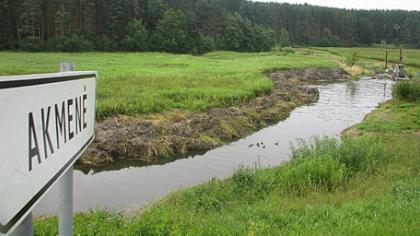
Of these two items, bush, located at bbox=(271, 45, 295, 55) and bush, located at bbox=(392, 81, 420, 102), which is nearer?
bush, located at bbox=(392, 81, 420, 102)

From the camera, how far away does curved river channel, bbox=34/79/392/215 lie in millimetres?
10242

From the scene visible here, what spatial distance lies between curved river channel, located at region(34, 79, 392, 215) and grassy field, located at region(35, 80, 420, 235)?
1529mm

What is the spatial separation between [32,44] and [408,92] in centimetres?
5092

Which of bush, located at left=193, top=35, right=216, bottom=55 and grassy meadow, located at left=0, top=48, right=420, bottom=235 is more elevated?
bush, located at left=193, top=35, right=216, bottom=55

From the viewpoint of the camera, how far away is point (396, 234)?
426cm

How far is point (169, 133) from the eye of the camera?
15.7 meters

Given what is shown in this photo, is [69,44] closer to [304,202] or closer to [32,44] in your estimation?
[32,44]

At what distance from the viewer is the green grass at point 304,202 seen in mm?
5043

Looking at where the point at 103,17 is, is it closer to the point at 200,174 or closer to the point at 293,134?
the point at 293,134

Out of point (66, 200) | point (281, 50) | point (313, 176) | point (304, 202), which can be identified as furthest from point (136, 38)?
point (66, 200)

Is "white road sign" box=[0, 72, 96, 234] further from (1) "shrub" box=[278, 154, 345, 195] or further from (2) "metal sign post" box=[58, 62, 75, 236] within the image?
(1) "shrub" box=[278, 154, 345, 195]

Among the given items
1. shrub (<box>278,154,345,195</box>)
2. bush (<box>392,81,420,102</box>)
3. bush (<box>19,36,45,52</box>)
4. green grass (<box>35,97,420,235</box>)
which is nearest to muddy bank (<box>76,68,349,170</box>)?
green grass (<box>35,97,420,235</box>)

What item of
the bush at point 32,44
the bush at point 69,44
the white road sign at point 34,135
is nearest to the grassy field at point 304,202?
the white road sign at point 34,135

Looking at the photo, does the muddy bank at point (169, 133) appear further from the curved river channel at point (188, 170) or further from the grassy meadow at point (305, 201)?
the grassy meadow at point (305, 201)
